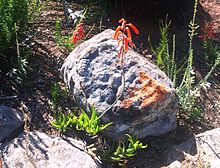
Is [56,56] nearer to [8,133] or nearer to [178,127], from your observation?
[8,133]

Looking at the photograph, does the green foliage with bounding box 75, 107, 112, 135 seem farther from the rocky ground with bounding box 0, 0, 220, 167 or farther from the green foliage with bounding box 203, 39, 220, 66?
the green foliage with bounding box 203, 39, 220, 66

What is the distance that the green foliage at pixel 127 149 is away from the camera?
3.23 meters

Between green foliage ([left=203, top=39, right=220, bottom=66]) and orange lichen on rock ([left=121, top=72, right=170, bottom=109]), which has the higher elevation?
orange lichen on rock ([left=121, top=72, right=170, bottom=109])

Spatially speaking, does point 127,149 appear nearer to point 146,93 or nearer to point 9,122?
point 146,93

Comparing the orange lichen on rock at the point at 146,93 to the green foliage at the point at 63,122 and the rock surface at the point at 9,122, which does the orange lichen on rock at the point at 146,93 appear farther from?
the rock surface at the point at 9,122

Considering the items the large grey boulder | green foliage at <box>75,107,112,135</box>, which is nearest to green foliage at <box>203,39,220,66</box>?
the large grey boulder

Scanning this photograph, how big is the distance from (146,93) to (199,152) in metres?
0.60

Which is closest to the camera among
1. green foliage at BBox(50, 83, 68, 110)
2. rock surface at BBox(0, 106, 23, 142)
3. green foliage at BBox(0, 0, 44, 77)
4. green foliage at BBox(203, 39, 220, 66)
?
rock surface at BBox(0, 106, 23, 142)

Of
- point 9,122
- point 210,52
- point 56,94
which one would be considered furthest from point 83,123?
point 210,52

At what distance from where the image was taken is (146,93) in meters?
3.39

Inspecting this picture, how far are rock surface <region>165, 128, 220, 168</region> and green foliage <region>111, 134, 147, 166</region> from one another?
1.10 feet

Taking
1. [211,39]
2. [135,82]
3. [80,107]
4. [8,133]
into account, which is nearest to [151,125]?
[135,82]

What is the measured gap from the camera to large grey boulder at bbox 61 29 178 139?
3348 mm

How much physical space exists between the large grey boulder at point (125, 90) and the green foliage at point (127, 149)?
91 mm
